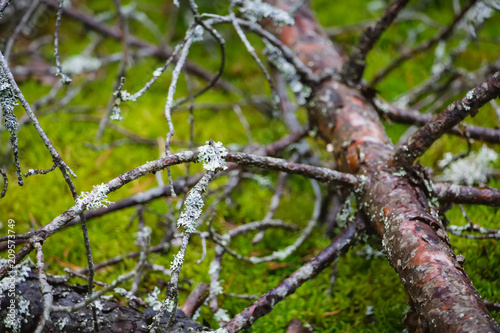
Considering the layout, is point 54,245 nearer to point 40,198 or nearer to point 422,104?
point 40,198

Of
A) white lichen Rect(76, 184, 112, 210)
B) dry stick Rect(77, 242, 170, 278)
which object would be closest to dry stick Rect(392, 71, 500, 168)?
white lichen Rect(76, 184, 112, 210)

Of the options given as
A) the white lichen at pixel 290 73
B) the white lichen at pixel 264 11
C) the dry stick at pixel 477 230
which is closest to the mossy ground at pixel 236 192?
the dry stick at pixel 477 230

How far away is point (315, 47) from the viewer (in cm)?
301

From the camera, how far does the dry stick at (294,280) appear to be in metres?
1.62

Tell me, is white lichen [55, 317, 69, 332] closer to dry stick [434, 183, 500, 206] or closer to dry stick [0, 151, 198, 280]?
dry stick [0, 151, 198, 280]

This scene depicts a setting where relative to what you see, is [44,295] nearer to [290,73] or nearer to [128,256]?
[128,256]

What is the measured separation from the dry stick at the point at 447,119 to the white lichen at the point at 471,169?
1.02m

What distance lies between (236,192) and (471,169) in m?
1.66

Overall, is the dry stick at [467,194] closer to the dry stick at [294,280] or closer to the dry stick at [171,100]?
the dry stick at [294,280]

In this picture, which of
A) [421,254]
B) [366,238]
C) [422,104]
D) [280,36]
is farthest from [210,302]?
[422,104]

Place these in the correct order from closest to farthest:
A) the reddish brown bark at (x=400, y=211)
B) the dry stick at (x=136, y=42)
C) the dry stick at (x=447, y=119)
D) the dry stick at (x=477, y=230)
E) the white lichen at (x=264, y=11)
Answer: the reddish brown bark at (x=400, y=211) → the dry stick at (x=447, y=119) → the dry stick at (x=477, y=230) → the white lichen at (x=264, y=11) → the dry stick at (x=136, y=42)

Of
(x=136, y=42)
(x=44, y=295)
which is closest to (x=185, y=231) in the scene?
(x=44, y=295)

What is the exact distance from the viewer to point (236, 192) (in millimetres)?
3049

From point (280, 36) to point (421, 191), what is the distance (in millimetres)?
1966
